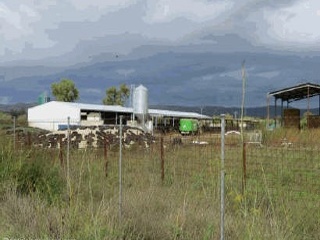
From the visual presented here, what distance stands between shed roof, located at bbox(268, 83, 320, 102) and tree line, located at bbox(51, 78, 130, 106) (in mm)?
55749

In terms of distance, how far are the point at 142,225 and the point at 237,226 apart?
1.23 metres

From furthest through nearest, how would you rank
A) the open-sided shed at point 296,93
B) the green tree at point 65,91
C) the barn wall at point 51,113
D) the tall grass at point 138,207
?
the green tree at point 65,91, the barn wall at point 51,113, the open-sided shed at point 296,93, the tall grass at point 138,207

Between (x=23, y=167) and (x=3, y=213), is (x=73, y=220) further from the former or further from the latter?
(x=23, y=167)

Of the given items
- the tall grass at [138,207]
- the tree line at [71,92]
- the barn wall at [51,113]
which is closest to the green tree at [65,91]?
the tree line at [71,92]

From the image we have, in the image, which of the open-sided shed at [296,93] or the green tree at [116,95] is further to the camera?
the green tree at [116,95]

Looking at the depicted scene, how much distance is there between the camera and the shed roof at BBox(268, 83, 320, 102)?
106ft

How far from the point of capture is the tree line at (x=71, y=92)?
293 feet

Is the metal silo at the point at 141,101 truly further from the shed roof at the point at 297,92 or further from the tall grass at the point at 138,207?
the tall grass at the point at 138,207

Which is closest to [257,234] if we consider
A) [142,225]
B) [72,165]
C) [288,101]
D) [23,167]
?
[142,225]

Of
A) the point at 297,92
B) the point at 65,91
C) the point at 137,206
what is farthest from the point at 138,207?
the point at 65,91

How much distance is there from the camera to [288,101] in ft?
128

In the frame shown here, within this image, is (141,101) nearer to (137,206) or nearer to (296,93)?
(296,93)

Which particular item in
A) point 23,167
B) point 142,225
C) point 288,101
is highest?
point 288,101

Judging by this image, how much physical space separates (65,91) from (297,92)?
60045mm
